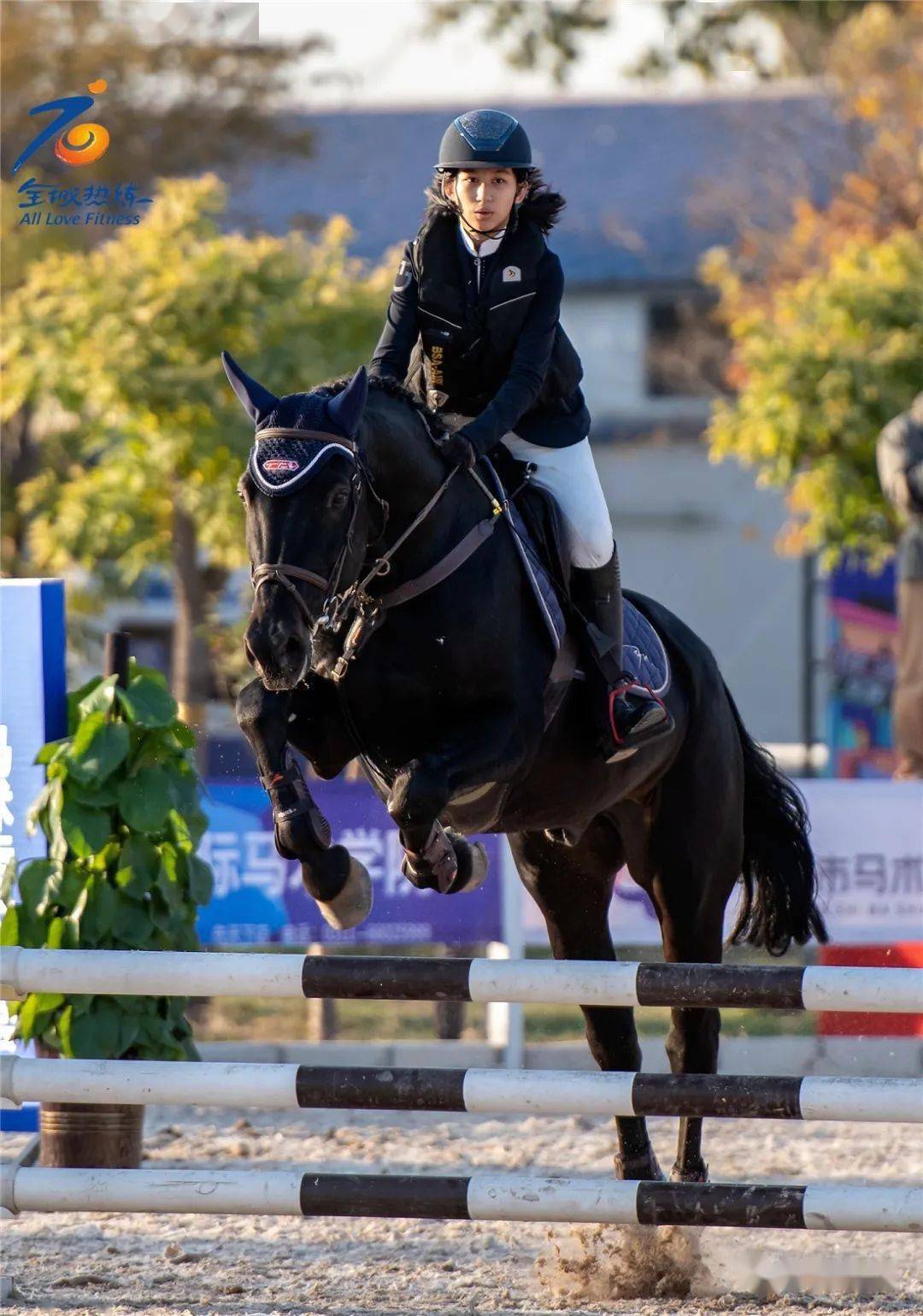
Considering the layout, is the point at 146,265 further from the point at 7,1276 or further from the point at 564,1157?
the point at 7,1276

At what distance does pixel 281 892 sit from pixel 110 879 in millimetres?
2121

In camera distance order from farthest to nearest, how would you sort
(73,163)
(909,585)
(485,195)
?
(909,585)
(73,163)
(485,195)

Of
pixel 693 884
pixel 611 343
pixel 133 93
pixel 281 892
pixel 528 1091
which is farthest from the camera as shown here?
pixel 611 343

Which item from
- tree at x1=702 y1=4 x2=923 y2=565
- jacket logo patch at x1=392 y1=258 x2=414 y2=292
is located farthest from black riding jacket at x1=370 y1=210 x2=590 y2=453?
tree at x1=702 y1=4 x2=923 y2=565

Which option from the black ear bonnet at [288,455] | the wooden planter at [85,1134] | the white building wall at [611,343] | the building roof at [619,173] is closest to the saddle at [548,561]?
the black ear bonnet at [288,455]

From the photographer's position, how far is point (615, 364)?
78.6 feet

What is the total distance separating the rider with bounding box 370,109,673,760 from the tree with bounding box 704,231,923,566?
8.67 m

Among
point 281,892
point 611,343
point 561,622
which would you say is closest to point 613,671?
point 561,622

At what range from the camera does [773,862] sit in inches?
229

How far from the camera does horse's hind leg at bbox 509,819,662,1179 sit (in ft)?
17.9

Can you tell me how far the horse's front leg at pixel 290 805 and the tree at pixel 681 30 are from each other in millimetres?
29381

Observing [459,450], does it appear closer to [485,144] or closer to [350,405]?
[350,405]

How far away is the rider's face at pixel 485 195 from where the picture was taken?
439 cm

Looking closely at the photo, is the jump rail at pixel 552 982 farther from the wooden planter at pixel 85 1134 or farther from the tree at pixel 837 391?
the tree at pixel 837 391
